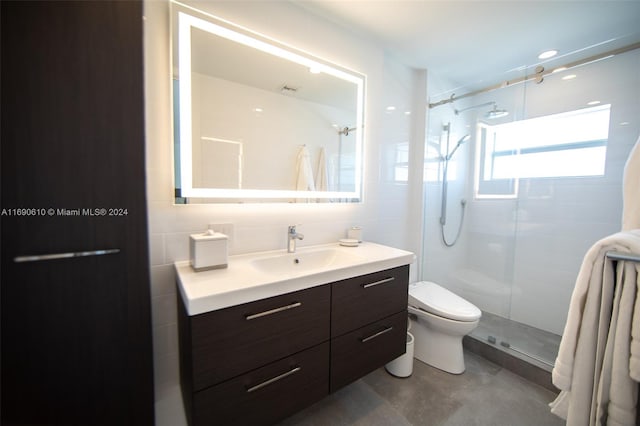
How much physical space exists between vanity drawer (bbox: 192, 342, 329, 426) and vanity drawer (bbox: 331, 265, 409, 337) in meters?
0.14

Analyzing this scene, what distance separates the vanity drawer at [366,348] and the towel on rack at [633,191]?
1.05 metres

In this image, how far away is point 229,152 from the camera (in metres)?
1.31

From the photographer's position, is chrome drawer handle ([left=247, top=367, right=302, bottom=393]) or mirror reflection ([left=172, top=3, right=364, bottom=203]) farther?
mirror reflection ([left=172, top=3, right=364, bottom=203])

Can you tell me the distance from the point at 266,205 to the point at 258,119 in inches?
19.2

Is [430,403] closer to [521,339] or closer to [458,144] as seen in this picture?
[521,339]

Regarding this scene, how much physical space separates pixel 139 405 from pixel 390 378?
1.44m

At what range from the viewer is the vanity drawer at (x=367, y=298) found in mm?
1156

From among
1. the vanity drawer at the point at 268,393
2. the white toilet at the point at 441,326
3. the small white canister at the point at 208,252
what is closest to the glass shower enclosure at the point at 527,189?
the white toilet at the point at 441,326

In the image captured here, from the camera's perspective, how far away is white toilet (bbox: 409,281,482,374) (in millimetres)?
1610

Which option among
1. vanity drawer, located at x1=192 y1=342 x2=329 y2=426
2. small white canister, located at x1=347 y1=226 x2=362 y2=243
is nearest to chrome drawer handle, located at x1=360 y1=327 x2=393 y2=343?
vanity drawer, located at x1=192 y1=342 x2=329 y2=426

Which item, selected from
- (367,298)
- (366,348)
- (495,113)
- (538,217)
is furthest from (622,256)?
(495,113)

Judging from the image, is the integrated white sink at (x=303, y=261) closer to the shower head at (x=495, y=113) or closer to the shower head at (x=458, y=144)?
the shower head at (x=458, y=144)

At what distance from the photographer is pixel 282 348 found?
3.25 feet

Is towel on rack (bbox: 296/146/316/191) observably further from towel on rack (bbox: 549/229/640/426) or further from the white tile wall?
towel on rack (bbox: 549/229/640/426)
